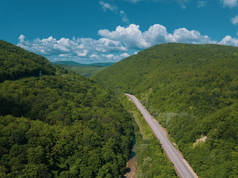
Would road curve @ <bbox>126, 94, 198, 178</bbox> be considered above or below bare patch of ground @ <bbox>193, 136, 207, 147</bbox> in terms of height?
below

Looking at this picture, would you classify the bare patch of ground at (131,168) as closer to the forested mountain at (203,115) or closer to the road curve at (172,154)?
the road curve at (172,154)

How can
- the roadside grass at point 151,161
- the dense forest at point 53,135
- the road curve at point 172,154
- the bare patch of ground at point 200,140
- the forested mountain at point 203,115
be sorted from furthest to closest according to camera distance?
the bare patch of ground at point 200,140 → the road curve at point 172,154 → the forested mountain at point 203,115 → the roadside grass at point 151,161 → the dense forest at point 53,135

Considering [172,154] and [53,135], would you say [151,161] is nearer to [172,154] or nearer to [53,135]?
[172,154]

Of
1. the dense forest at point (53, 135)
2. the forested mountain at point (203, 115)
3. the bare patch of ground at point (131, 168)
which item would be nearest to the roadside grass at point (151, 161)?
the bare patch of ground at point (131, 168)

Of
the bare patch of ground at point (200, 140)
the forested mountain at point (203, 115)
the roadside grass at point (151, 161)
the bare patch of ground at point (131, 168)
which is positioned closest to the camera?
the roadside grass at point (151, 161)

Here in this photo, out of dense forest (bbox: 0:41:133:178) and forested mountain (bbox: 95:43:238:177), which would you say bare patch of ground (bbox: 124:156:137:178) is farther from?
forested mountain (bbox: 95:43:238:177)

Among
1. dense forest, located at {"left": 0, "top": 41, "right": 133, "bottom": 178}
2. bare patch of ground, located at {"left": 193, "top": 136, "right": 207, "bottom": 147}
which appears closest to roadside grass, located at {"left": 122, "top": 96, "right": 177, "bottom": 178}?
dense forest, located at {"left": 0, "top": 41, "right": 133, "bottom": 178}

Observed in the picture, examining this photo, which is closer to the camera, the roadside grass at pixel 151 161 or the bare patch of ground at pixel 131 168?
the roadside grass at pixel 151 161

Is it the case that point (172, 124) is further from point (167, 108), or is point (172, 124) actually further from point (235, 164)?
point (235, 164)

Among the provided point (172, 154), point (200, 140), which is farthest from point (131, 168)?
point (200, 140)
